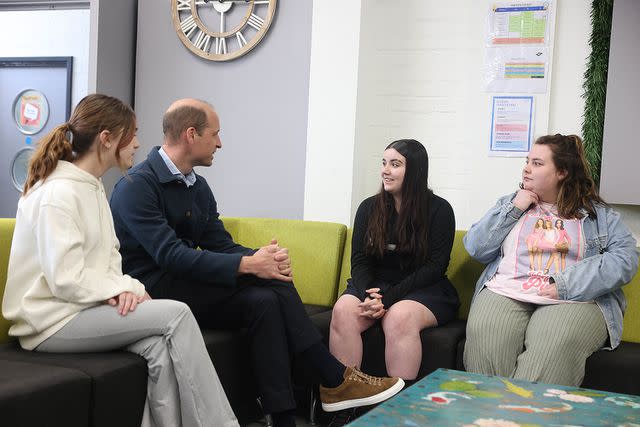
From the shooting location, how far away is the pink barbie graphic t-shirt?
2.83 m

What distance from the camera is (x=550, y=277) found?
9.17 feet

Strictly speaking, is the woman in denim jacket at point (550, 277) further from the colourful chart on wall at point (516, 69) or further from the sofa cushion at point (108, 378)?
the sofa cushion at point (108, 378)

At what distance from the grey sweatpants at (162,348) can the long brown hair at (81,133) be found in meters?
0.42

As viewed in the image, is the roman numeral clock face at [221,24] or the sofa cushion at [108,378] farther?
the roman numeral clock face at [221,24]

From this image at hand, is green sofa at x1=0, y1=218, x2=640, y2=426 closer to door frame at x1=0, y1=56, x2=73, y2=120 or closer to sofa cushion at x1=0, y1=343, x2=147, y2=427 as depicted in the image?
sofa cushion at x1=0, y1=343, x2=147, y2=427

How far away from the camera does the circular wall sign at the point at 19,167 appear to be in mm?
5566

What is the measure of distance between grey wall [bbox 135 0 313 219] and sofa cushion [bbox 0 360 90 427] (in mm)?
2331

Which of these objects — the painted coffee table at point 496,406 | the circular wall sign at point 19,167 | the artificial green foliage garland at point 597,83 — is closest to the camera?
the painted coffee table at point 496,406

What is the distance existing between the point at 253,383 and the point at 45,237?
0.98 m

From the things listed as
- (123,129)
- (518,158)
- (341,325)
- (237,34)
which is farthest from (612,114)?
(123,129)

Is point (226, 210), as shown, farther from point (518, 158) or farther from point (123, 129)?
point (123, 129)

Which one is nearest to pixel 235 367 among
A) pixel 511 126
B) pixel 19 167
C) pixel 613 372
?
→ pixel 613 372

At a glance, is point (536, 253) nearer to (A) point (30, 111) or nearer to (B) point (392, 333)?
(B) point (392, 333)

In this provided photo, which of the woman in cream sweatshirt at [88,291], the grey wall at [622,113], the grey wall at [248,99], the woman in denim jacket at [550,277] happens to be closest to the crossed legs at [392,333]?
the woman in denim jacket at [550,277]
